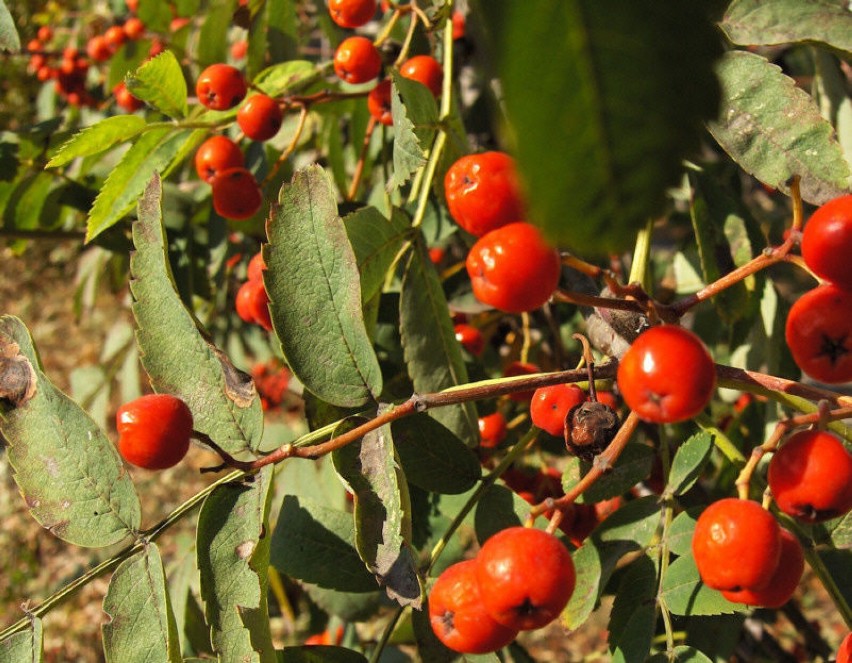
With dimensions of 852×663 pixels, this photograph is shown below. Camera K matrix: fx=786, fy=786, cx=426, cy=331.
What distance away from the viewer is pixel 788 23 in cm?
135

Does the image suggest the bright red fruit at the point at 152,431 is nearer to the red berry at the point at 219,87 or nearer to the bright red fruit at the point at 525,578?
the bright red fruit at the point at 525,578

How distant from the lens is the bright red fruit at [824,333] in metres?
0.94

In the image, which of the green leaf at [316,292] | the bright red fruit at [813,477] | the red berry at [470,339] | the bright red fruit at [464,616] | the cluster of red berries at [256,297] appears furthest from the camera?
the red berry at [470,339]

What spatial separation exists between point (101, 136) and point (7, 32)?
1.02 feet

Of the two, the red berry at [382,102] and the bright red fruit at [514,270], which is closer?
the bright red fruit at [514,270]

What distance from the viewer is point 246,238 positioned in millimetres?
2412

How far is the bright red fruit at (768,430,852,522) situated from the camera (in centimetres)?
91

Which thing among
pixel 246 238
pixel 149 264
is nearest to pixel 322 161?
pixel 246 238

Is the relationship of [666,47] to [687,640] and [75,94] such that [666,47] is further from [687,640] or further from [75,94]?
[75,94]

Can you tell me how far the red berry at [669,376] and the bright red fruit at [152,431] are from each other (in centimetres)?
62

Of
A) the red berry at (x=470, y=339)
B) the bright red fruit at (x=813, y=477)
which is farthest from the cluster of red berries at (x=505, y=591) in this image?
the red berry at (x=470, y=339)

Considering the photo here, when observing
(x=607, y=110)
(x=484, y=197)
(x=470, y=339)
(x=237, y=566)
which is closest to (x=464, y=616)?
(x=237, y=566)

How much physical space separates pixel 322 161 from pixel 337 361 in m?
1.34

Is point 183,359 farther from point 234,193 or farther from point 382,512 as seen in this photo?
point 234,193
